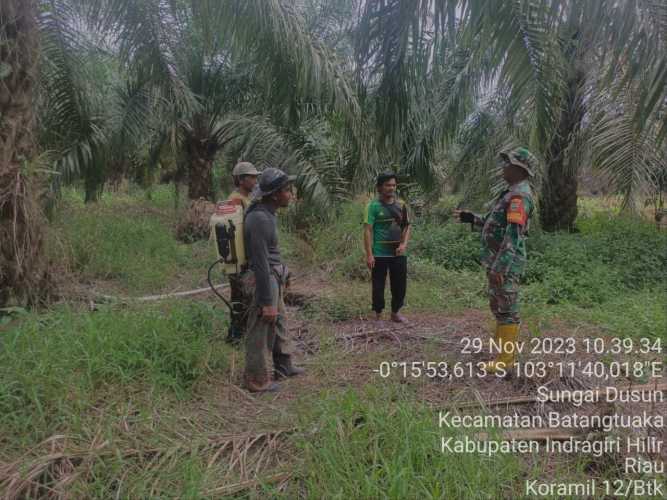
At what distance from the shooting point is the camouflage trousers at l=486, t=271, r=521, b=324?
3840mm

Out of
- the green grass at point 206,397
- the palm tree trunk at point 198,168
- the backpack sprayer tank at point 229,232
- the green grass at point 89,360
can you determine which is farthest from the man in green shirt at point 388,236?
the palm tree trunk at point 198,168

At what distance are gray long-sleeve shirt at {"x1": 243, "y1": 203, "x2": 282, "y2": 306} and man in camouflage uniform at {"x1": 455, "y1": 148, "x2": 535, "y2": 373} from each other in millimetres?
1622

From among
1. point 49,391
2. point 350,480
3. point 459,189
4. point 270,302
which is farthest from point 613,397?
point 459,189

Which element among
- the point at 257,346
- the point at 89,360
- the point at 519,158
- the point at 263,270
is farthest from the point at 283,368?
the point at 519,158

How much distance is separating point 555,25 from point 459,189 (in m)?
8.75

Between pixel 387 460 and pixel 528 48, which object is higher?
pixel 528 48

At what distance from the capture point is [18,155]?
183 inches

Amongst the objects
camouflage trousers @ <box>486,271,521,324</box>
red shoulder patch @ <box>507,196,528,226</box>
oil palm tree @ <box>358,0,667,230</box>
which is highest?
oil palm tree @ <box>358,0,667,230</box>

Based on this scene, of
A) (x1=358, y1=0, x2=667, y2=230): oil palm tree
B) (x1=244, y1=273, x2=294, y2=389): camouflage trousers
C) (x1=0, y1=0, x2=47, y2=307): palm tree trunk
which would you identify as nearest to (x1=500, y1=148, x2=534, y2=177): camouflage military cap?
(x1=358, y1=0, x2=667, y2=230): oil palm tree

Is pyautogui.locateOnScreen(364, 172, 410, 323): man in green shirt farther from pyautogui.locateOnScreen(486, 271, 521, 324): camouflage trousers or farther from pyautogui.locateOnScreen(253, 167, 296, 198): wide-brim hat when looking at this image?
pyautogui.locateOnScreen(253, 167, 296, 198): wide-brim hat

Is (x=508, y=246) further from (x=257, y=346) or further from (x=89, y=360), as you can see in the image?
(x=89, y=360)

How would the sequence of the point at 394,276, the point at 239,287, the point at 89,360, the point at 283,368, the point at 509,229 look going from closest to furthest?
the point at 89,360
the point at 509,229
the point at 283,368
the point at 239,287
the point at 394,276

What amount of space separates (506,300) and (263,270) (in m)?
1.76

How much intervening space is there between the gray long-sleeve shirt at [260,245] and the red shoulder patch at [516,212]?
1687 millimetres
